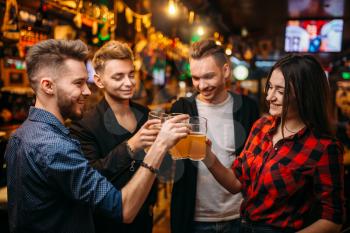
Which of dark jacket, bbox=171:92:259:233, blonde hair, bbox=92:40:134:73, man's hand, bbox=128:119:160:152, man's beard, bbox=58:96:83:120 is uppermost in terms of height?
blonde hair, bbox=92:40:134:73

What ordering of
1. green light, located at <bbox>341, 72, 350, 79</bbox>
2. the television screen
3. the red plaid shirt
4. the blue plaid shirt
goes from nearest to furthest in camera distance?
the blue plaid shirt, the red plaid shirt, the television screen, green light, located at <bbox>341, 72, 350, 79</bbox>

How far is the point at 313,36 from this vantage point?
6.80 m

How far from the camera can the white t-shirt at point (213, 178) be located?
7.78ft

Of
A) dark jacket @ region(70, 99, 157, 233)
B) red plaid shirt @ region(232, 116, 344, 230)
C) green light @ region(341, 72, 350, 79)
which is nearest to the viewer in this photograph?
red plaid shirt @ region(232, 116, 344, 230)

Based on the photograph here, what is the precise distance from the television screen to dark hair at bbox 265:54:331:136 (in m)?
5.12

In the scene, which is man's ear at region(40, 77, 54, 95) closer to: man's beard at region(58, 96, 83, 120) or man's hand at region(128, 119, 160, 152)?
man's beard at region(58, 96, 83, 120)

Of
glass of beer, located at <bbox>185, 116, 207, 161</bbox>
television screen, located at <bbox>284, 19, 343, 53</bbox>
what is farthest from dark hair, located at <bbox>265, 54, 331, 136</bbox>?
television screen, located at <bbox>284, 19, 343, 53</bbox>

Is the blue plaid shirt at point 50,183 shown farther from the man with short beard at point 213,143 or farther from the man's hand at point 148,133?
the man with short beard at point 213,143

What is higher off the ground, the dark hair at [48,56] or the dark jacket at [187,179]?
the dark hair at [48,56]

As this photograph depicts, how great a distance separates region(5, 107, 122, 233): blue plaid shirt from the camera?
150 cm

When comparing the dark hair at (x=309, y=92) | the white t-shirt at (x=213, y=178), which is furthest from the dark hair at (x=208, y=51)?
the dark hair at (x=309, y=92)

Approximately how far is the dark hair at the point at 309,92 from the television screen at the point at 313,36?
512 centimetres

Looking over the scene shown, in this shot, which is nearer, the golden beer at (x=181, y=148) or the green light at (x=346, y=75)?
the golden beer at (x=181, y=148)

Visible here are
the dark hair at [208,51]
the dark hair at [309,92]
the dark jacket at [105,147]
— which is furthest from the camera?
the dark hair at [208,51]
